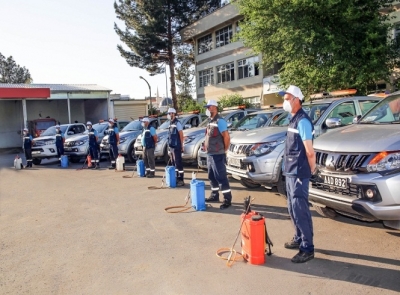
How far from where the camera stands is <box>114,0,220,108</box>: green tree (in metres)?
31.9

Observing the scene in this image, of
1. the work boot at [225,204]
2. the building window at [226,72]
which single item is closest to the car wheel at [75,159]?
the work boot at [225,204]

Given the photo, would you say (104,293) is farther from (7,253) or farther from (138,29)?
(138,29)

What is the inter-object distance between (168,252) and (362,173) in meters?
2.50

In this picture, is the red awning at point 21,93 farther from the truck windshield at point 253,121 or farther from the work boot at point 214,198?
the work boot at point 214,198

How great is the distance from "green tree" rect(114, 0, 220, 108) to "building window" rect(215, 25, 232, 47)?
291cm

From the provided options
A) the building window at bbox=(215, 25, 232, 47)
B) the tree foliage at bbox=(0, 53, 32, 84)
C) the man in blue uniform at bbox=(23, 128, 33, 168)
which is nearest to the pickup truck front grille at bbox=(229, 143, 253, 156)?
the man in blue uniform at bbox=(23, 128, 33, 168)

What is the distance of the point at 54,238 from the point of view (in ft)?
Answer: 18.0

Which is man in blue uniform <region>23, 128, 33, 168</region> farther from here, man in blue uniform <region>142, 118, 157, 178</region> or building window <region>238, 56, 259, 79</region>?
building window <region>238, 56, 259, 79</region>

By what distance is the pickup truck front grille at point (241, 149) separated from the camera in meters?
6.88

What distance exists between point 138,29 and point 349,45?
68.7 feet

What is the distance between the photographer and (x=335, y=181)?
4434mm

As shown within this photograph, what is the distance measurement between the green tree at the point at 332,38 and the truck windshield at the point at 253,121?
756 cm

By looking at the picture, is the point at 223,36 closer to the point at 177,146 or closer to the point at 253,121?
the point at 253,121

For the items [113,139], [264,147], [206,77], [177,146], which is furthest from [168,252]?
[206,77]
